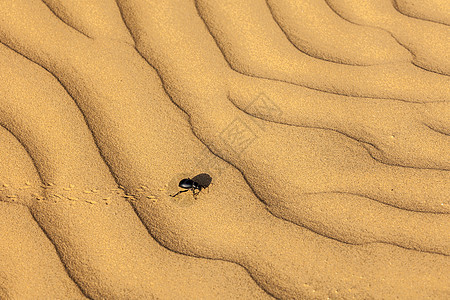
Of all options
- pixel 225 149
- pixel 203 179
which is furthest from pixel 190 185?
pixel 225 149

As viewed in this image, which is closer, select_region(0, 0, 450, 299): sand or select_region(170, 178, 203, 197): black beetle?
select_region(0, 0, 450, 299): sand

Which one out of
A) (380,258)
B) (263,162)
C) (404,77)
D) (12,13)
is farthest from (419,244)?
(12,13)

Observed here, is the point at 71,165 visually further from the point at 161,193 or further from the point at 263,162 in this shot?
the point at 263,162

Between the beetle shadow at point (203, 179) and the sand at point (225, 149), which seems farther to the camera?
the beetle shadow at point (203, 179)

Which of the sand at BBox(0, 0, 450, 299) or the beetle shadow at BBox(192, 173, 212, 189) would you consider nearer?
the sand at BBox(0, 0, 450, 299)

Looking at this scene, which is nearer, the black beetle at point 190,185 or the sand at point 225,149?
the sand at point 225,149
